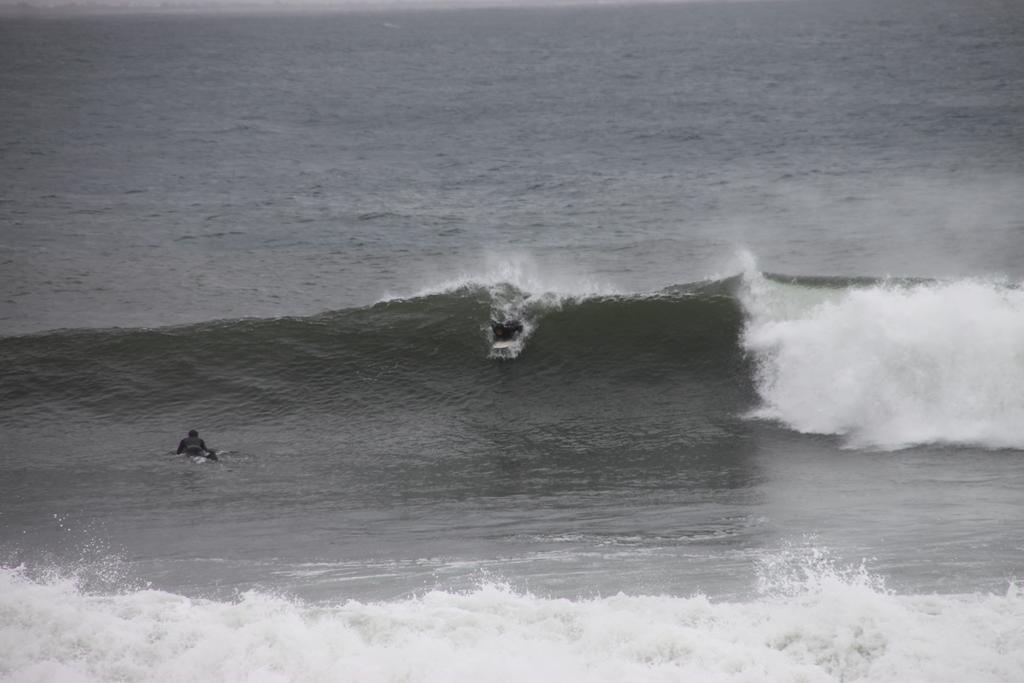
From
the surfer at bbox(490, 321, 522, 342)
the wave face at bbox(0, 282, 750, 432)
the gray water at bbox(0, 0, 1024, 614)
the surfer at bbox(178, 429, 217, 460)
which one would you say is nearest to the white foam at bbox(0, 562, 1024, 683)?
the gray water at bbox(0, 0, 1024, 614)

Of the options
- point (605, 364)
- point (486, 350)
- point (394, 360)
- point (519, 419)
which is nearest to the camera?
point (519, 419)

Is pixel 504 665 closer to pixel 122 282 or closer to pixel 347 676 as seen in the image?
pixel 347 676

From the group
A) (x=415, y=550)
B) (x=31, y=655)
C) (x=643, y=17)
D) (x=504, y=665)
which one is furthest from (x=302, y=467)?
(x=643, y=17)

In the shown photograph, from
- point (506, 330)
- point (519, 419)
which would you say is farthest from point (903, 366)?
point (506, 330)

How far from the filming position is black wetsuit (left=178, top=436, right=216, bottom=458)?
48.5ft

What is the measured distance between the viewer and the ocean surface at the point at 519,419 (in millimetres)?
9469

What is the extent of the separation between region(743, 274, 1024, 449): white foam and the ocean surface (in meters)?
0.06

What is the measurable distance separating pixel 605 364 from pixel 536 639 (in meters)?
9.04

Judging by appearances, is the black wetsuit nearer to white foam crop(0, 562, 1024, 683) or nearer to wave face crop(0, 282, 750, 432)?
wave face crop(0, 282, 750, 432)

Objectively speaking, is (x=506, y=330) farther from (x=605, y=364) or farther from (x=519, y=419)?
(x=519, y=419)

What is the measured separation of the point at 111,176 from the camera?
128ft

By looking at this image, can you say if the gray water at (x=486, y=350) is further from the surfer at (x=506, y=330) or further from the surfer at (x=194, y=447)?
the surfer at (x=506, y=330)

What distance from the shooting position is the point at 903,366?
617 inches

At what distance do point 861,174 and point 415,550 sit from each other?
97.6ft
